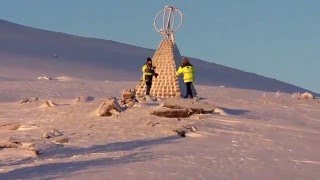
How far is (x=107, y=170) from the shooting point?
724 cm

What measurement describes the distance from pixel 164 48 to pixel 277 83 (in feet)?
105

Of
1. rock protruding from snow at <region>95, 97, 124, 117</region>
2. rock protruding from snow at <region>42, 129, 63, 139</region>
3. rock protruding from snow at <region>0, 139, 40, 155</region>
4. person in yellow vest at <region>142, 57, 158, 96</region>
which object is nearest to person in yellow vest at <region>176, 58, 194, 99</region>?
person in yellow vest at <region>142, 57, 158, 96</region>

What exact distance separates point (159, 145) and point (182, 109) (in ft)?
8.87

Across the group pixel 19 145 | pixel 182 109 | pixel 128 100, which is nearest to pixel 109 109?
pixel 182 109

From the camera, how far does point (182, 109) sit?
462 inches

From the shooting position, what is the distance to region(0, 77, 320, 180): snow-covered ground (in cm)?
734

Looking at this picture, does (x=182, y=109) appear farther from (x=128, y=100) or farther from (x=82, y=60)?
(x=82, y=60)

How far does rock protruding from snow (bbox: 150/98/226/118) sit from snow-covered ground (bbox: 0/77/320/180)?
20cm

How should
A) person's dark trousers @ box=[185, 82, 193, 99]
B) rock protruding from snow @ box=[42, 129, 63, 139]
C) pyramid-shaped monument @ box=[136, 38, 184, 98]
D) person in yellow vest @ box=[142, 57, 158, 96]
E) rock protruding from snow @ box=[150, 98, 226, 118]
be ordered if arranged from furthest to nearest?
pyramid-shaped monument @ box=[136, 38, 184, 98]
person in yellow vest @ box=[142, 57, 158, 96]
person's dark trousers @ box=[185, 82, 193, 99]
rock protruding from snow @ box=[150, 98, 226, 118]
rock protruding from snow @ box=[42, 129, 63, 139]

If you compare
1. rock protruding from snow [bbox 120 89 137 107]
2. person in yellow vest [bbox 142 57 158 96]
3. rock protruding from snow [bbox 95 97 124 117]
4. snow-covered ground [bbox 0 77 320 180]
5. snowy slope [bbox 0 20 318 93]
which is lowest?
snow-covered ground [bbox 0 77 320 180]

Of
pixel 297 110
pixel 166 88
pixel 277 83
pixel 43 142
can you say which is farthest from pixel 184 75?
pixel 277 83

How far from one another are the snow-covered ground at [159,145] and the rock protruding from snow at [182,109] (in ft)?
0.67

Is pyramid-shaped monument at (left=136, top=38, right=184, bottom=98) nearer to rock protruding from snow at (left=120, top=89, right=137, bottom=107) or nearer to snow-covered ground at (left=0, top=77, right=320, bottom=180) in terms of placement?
rock protruding from snow at (left=120, top=89, right=137, bottom=107)

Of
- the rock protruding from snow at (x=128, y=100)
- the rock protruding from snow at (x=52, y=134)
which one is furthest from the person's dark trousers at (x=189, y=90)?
the rock protruding from snow at (x=52, y=134)
